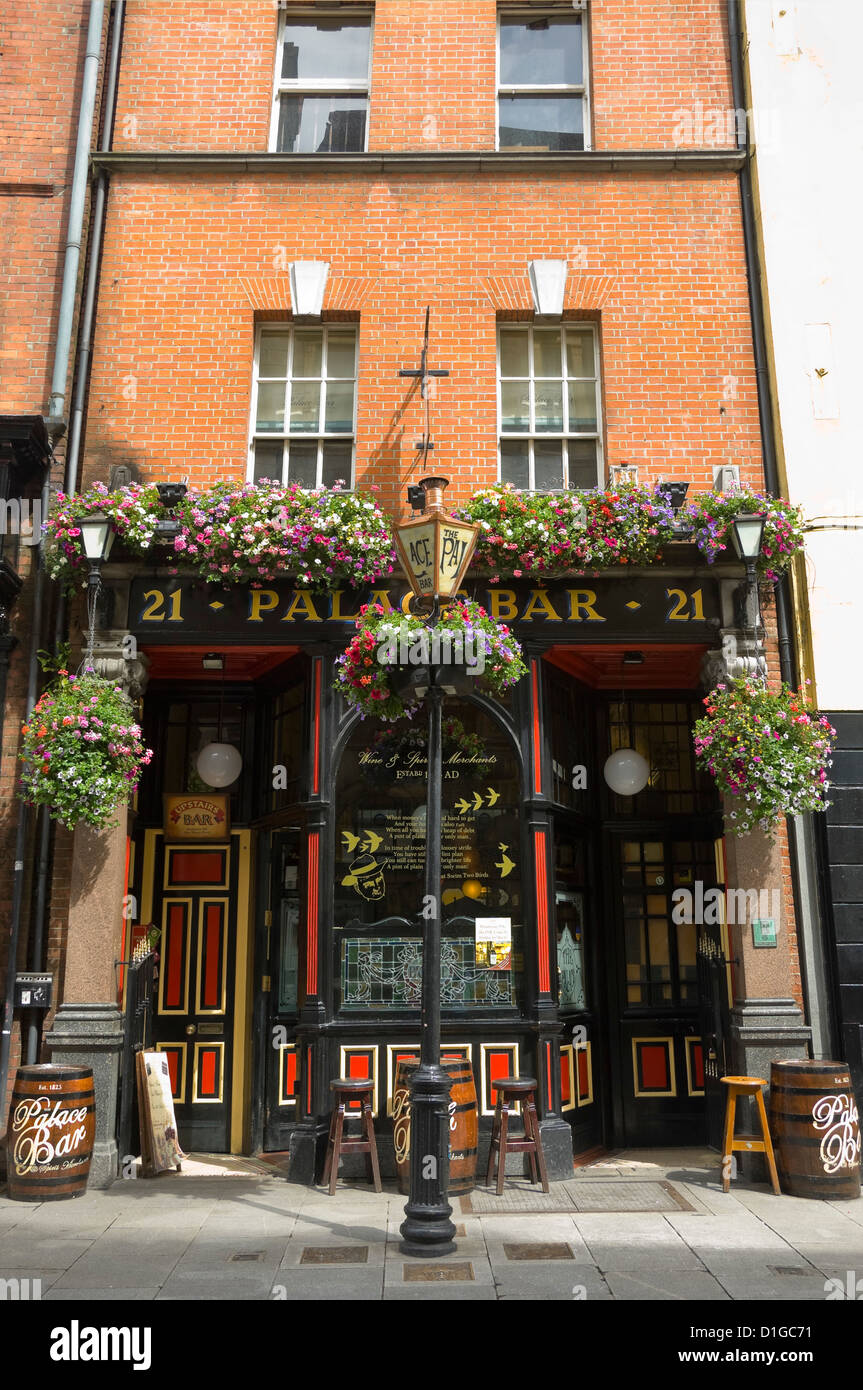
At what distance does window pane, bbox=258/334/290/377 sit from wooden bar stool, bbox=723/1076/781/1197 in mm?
7355

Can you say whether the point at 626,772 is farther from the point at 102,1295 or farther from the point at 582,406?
the point at 102,1295

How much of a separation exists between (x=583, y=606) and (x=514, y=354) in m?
2.74

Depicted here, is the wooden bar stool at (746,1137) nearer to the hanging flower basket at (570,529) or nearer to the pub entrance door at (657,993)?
the pub entrance door at (657,993)

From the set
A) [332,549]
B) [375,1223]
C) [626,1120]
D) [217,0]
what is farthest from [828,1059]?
[217,0]

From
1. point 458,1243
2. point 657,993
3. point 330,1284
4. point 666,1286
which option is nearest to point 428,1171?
point 458,1243

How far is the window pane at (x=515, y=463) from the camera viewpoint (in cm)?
969

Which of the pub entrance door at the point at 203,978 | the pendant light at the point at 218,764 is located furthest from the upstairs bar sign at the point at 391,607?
the pub entrance door at the point at 203,978

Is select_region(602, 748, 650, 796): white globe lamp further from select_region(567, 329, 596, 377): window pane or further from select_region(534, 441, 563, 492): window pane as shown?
select_region(567, 329, 596, 377): window pane

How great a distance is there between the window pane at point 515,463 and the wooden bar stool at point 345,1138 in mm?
5382

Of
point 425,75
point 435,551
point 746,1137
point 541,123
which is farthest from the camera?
point 541,123

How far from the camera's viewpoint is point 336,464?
384 inches

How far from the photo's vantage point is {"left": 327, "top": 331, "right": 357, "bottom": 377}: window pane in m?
9.99

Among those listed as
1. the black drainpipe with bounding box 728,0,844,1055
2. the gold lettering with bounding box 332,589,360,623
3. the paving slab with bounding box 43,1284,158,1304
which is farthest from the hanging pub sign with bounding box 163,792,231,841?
the black drainpipe with bounding box 728,0,844,1055

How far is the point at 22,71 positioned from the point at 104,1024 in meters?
9.15
